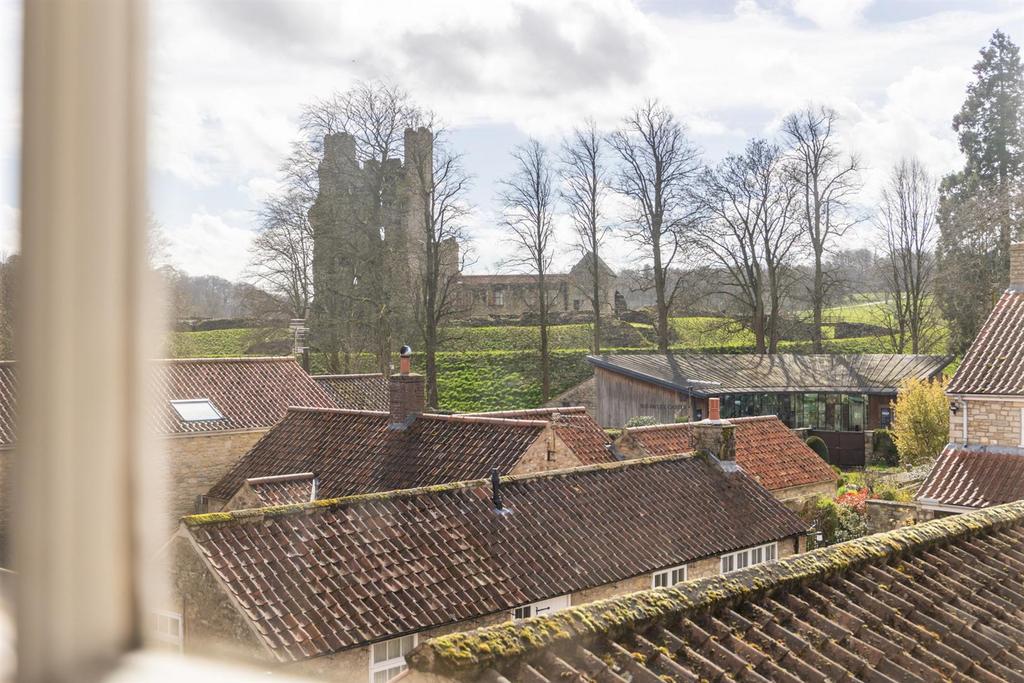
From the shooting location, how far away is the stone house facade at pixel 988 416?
6164mm

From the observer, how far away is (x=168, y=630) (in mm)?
747

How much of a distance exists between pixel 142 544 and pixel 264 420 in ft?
25.8

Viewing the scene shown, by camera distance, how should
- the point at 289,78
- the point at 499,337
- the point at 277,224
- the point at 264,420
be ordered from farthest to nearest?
the point at 499,337, the point at 264,420, the point at 277,224, the point at 289,78

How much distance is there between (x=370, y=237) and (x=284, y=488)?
3.16 m

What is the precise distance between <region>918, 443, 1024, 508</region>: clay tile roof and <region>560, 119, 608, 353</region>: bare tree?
3252 millimetres

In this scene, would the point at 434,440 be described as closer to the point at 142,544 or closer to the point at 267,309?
the point at 267,309

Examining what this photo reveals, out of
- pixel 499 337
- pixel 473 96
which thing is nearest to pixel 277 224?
pixel 473 96

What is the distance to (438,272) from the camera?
381 inches

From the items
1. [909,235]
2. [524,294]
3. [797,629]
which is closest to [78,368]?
[797,629]

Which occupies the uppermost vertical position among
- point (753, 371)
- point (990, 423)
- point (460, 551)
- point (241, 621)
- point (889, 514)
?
point (753, 371)

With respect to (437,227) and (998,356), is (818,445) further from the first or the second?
(437,227)

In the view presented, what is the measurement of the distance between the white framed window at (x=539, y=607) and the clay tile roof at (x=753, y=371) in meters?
A: 7.28

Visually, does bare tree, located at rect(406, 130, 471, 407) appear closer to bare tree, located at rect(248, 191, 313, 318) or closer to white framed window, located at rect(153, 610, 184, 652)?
bare tree, located at rect(248, 191, 313, 318)

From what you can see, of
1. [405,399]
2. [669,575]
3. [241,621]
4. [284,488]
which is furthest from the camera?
[405,399]
